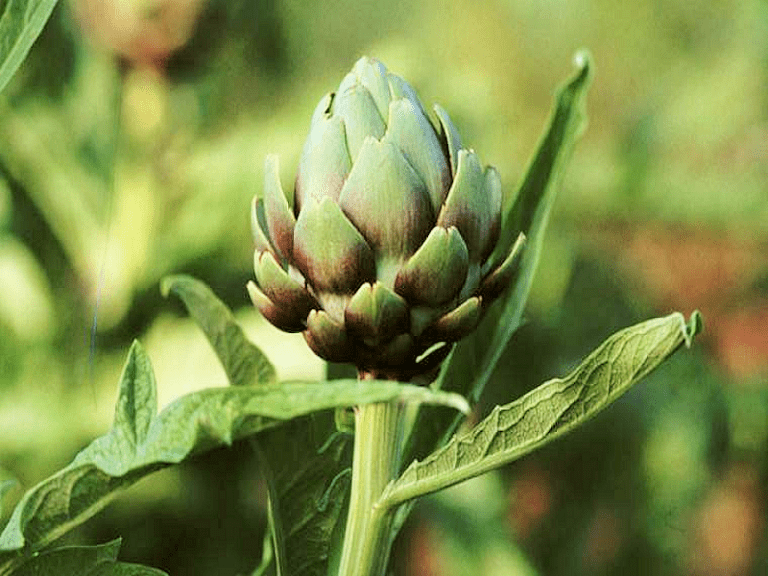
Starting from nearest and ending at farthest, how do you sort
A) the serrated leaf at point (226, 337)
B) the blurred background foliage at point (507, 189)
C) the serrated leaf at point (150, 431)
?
the serrated leaf at point (150, 431)
the serrated leaf at point (226, 337)
the blurred background foliage at point (507, 189)

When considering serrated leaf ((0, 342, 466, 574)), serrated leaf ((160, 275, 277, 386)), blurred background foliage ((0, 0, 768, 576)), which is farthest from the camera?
blurred background foliage ((0, 0, 768, 576))

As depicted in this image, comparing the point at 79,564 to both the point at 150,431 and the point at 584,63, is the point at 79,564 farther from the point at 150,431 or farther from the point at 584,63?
the point at 584,63

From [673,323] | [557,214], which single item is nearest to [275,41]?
[557,214]

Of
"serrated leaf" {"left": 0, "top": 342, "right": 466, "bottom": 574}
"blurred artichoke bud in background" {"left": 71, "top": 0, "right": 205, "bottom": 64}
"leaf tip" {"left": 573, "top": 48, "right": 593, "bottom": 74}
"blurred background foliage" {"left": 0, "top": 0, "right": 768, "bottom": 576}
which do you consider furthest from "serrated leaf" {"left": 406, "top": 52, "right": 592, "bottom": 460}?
"blurred artichoke bud in background" {"left": 71, "top": 0, "right": 205, "bottom": 64}

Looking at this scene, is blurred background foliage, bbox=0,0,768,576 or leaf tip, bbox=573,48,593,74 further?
blurred background foliage, bbox=0,0,768,576

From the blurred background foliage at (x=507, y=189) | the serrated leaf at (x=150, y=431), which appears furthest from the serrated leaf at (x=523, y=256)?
the blurred background foliage at (x=507, y=189)

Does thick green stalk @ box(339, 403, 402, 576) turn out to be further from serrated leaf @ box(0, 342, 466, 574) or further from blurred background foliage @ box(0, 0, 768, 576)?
blurred background foliage @ box(0, 0, 768, 576)

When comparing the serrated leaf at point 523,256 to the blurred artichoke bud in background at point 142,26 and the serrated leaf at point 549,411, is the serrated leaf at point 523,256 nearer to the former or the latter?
the serrated leaf at point 549,411
